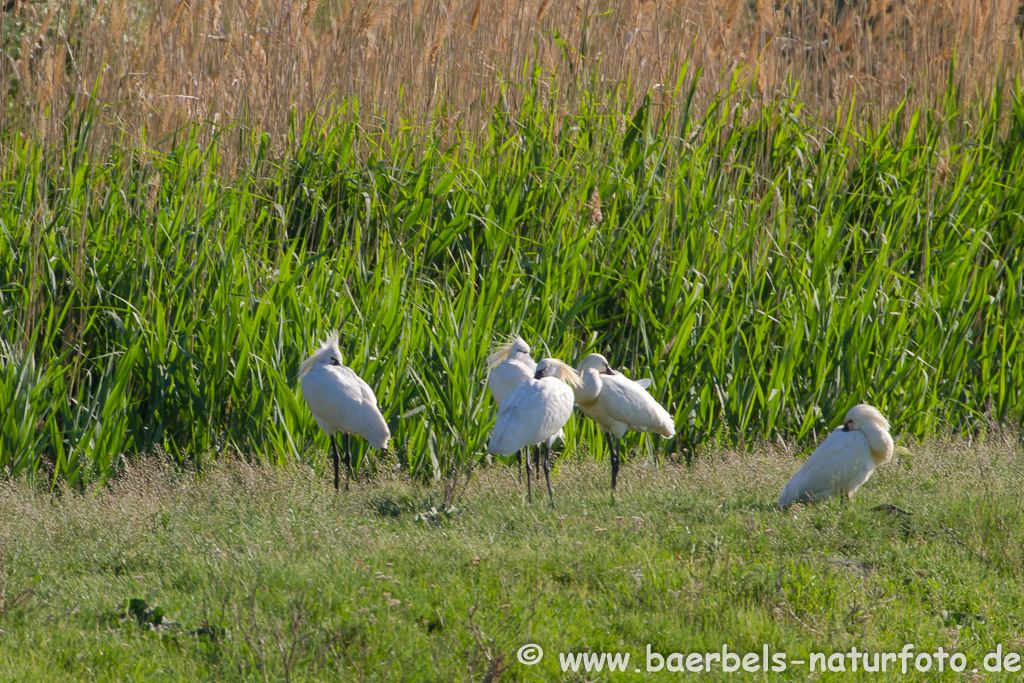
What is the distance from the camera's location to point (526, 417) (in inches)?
186

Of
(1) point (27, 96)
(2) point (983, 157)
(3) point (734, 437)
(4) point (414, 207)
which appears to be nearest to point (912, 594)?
(3) point (734, 437)

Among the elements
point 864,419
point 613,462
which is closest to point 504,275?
point 613,462

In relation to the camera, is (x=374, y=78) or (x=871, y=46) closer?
(x=374, y=78)

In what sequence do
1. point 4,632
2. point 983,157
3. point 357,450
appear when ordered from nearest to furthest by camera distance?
point 4,632 → point 357,450 → point 983,157

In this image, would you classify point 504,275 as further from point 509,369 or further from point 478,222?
point 509,369

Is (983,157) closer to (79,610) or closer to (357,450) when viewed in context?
(357,450)

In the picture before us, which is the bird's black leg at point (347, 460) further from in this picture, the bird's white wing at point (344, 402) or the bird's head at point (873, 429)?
the bird's head at point (873, 429)

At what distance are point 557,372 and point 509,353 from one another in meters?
0.47

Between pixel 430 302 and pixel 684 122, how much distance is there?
93.5 inches

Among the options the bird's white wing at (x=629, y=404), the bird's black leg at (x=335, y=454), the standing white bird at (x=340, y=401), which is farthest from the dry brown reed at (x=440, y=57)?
the bird's white wing at (x=629, y=404)

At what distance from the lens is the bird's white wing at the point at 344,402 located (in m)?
4.87

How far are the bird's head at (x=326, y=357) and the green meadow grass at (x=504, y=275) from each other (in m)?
0.31

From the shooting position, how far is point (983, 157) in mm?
7562

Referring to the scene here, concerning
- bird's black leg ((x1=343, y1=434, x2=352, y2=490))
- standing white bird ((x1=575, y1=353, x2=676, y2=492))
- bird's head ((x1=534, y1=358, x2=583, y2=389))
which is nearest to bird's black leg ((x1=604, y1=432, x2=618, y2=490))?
standing white bird ((x1=575, y1=353, x2=676, y2=492))
